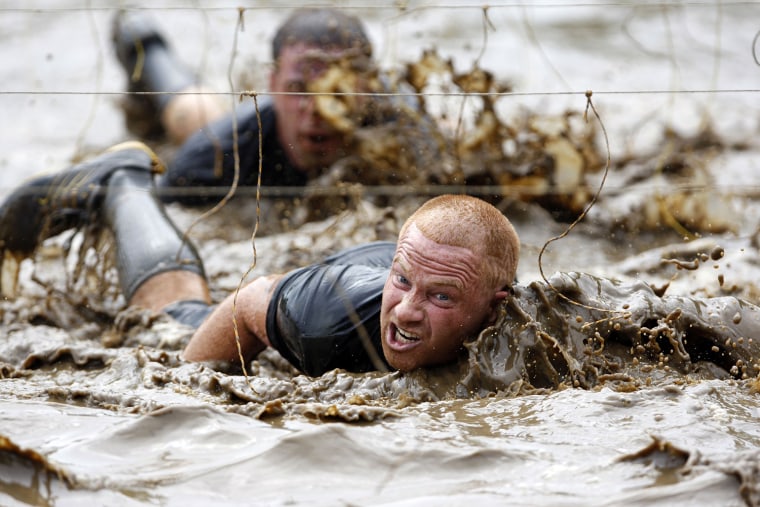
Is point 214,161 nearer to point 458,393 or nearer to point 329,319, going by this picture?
point 329,319

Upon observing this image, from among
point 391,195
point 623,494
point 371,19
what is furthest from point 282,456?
point 371,19

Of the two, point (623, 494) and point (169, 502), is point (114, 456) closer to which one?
point (169, 502)

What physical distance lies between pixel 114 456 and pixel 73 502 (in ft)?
0.90

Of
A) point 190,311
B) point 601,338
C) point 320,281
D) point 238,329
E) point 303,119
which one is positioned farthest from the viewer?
point 303,119

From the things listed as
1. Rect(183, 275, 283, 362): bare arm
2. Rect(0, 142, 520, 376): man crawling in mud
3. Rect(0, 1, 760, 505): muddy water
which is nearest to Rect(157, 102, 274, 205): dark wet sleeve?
Rect(0, 1, 760, 505): muddy water

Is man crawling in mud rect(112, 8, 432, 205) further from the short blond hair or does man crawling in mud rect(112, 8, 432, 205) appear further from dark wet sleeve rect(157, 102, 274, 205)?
the short blond hair

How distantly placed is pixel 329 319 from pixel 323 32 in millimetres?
2991

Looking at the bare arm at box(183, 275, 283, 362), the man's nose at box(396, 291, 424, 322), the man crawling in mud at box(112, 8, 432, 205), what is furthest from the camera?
the man crawling in mud at box(112, 8, 432, 205)

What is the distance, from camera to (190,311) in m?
5.19

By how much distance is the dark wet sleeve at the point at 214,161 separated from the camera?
6.85m

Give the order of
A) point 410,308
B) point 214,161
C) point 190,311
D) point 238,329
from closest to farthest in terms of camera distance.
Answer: point 410,308 < point 238,329 < point 190,311 < point 214,161

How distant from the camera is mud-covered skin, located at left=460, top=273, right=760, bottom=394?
3.89 m

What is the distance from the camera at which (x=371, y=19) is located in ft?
37.3

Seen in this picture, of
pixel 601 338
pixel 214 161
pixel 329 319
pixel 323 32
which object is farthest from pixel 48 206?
pixel 601 338
